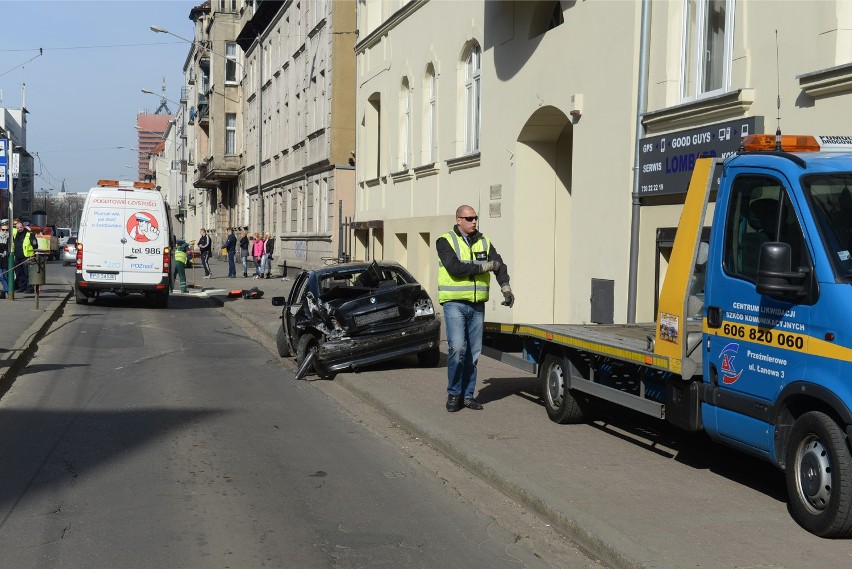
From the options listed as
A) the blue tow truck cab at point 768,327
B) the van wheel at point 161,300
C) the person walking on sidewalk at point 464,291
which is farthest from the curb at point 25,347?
the blue tow truck cab at point 768,327

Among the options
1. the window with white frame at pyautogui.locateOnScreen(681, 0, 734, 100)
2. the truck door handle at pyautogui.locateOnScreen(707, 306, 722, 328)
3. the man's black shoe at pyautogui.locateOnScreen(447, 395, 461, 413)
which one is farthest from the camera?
the window with white frame at pyautogui.locateOnScreen(681, 0, 734, 100)

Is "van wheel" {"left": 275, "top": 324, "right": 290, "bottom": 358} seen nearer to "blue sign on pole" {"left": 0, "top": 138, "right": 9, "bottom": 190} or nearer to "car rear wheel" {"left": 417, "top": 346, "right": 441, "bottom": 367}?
"car rear wheel" {"left": 417, "top": 346, "right": 441, "bottom": 367}

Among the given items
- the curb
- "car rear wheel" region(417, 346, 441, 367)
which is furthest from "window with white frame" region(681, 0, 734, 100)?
the curb

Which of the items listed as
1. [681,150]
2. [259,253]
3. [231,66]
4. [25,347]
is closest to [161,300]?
[25,347]

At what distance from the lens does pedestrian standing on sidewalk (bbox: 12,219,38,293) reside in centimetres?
2491

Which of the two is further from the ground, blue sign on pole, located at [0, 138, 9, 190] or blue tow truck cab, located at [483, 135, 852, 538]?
blue sign on pole, located at [0, 138, 9, 190]

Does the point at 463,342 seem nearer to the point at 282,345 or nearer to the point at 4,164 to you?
the point at 282,345

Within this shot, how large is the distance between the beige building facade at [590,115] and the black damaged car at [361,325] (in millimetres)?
2613

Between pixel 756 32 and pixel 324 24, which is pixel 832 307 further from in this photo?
pixel 324 24

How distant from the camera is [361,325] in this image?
12.5 metres

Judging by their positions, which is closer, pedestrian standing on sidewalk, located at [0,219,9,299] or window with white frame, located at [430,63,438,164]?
window with white frame, located at [430,63,438,164]

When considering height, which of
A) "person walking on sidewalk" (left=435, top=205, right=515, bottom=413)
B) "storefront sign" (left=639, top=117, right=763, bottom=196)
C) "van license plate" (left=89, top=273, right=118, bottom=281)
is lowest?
"van license plate" (left=89, top=273, right=118, bottom=281)

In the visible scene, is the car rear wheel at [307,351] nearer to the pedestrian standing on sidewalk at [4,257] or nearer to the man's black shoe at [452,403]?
the man's black shoe at [452,403]

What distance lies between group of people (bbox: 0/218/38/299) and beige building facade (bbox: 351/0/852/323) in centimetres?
945
